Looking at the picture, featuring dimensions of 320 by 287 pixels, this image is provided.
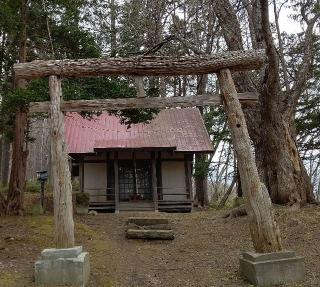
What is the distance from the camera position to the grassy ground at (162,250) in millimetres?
7367

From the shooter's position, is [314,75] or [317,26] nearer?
[317,26]

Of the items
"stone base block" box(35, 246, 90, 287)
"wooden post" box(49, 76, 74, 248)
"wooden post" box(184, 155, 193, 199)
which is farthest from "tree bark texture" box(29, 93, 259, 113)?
"wooden post" box(184, 155, 193, 199)

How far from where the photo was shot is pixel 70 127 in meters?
21.9

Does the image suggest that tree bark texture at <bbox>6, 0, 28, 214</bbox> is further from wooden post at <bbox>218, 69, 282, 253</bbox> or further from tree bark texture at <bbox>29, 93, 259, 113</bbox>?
wooden post at <bbox>218, 69, 282, 253</bbox>

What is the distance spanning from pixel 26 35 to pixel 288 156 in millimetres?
8777

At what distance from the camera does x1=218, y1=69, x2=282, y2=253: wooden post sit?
6992 millimetres

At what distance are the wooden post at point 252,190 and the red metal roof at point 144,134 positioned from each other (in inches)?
433

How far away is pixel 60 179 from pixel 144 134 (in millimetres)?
13618

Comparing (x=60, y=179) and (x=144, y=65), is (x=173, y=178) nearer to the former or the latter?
(x=144, y=65)

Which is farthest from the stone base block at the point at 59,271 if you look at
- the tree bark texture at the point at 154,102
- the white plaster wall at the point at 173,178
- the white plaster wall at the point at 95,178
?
the white plaster wall at the point at 173,178

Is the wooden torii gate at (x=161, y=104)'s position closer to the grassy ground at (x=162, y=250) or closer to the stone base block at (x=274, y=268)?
the stone base block at (x=274, y=268)

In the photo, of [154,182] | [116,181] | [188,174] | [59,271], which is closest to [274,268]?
[59,271]

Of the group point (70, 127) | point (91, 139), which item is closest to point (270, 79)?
point (91, 139)

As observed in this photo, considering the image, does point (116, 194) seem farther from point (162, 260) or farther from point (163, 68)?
point (163, 68)
